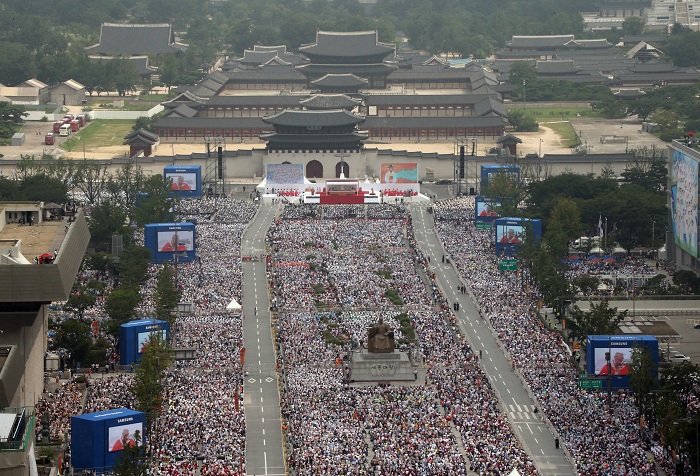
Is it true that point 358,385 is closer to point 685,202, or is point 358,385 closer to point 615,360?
point 615,360

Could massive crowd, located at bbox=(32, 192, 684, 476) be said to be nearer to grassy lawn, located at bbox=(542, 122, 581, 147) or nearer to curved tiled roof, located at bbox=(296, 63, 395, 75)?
grassy lawn, located at bbox=(542, 122, 581, 147)

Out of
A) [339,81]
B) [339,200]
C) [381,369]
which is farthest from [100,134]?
[381,369]

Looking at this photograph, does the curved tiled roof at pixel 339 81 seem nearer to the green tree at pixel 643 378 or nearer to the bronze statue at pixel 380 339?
the bronze statue at pixel 380 339

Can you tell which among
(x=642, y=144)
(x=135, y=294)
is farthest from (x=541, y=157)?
(x=135, y=294)

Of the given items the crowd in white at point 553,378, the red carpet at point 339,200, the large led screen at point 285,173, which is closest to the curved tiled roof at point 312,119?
the large led screen at point 285,173

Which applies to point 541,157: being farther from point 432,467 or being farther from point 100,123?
point 432,467
